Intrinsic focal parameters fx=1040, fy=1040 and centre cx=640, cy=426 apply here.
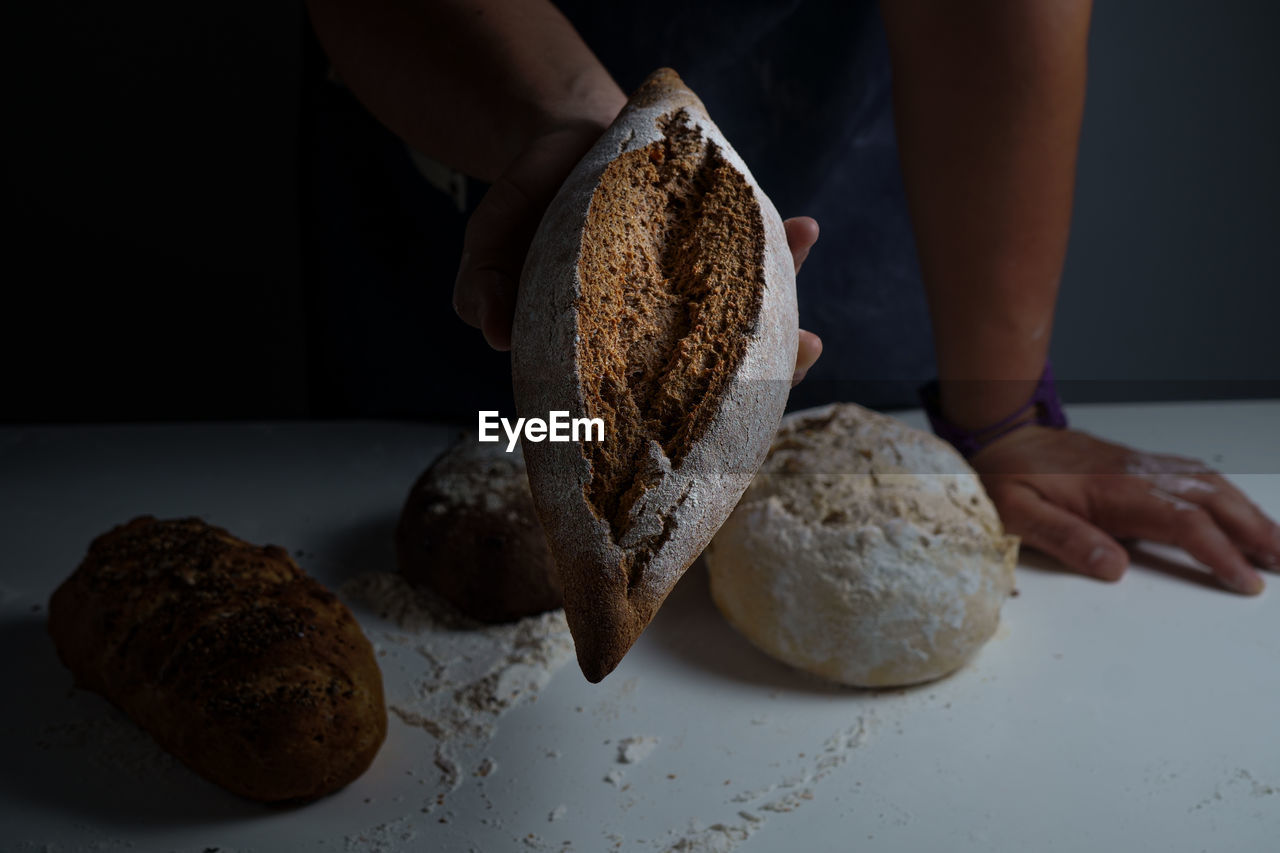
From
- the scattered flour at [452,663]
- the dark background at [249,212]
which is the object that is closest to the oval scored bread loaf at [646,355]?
the scattered flour at [452,663]

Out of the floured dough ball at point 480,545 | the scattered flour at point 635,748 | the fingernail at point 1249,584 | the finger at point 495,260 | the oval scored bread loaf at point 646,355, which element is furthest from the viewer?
the fingernail at point 1249,584

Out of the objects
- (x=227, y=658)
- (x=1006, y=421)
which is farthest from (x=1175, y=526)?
(x=227, y=658)

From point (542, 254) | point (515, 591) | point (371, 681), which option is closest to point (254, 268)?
point (515, 591)

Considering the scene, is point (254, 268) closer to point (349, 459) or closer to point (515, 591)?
point (349, 459)

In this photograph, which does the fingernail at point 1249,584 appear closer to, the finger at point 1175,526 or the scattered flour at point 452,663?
the finger at point 1175,526

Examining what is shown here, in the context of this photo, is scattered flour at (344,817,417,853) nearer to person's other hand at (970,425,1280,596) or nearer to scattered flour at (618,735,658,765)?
scattered flour at (618,735,658,765)

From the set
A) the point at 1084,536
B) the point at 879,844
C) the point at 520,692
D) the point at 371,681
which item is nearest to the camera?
the point at 879,844

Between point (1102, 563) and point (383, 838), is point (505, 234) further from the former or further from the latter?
point (1102, 563)
